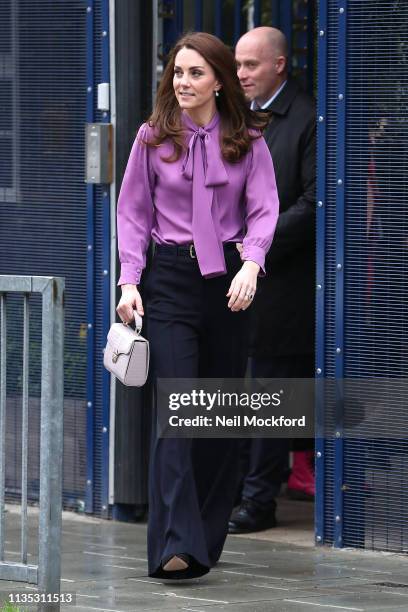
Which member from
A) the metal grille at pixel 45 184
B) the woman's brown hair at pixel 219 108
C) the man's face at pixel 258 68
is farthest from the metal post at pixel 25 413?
the man's face at pixel 258 68

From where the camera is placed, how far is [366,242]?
6.45 meters

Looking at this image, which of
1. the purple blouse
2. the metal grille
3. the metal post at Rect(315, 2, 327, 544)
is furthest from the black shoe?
the purple blouse

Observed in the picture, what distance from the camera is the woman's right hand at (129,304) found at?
566cm

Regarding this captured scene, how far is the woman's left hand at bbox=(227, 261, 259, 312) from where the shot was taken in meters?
5.55

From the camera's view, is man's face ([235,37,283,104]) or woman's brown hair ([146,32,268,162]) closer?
woman's brown hair ([146,32,268,162])

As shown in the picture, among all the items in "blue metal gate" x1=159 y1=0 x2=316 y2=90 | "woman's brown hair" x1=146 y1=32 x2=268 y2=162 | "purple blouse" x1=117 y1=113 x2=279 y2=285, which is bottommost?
"purple blouse" x1=117 y1=113 x2=279 y2=285

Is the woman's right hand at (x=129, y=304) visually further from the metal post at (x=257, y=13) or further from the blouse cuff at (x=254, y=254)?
the metal post at (x=257, y=13)

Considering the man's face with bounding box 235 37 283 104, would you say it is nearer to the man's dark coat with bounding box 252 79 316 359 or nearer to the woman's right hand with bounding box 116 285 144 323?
the man's dark coat with bounding box 252 79 316 359

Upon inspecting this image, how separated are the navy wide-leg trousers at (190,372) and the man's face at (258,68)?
5.23ft

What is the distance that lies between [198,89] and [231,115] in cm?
19

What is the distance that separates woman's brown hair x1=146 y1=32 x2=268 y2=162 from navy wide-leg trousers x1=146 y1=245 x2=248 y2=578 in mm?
391

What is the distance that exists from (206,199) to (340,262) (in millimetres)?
976

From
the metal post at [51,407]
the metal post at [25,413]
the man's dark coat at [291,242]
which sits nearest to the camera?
the metal post at [51,407]

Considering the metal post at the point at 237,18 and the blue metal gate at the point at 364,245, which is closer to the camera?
the blue metal gate at the point at 364,245
